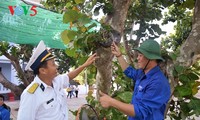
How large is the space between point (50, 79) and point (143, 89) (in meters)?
0.77

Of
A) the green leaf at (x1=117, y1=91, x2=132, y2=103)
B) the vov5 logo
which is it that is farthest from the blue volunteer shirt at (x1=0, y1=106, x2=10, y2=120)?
the green leaf at (x1=117, y1=91, x2=132, y2=103)

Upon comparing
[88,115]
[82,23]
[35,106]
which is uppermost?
[82,23]

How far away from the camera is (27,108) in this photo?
6.96 ft

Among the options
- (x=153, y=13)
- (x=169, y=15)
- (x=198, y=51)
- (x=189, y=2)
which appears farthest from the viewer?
(x=169, y=15)

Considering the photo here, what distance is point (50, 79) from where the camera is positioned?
96.1 inches

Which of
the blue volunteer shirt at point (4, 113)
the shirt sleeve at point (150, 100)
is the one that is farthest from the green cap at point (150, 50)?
the blue volunteer shirt at point (4, 113)

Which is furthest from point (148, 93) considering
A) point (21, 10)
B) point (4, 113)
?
point (21, 10)

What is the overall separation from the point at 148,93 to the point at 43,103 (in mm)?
785

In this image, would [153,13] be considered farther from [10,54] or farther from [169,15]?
[10,54]

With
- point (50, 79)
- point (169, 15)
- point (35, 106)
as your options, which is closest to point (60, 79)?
point (50, 79)

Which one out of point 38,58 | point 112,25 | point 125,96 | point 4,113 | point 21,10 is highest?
point 21,10

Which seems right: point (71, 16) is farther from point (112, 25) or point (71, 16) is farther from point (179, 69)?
point (179, 69)

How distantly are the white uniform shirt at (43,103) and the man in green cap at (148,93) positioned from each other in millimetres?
457

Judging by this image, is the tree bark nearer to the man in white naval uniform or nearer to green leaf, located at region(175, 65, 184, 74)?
green leaf, located at region(175, 65, 184, 74)
